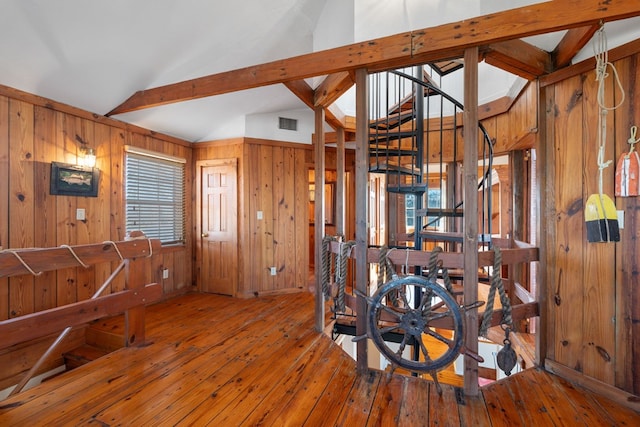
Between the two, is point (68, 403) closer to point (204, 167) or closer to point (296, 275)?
point (296, 275)

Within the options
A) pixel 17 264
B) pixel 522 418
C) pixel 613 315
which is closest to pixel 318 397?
pixel 522 418

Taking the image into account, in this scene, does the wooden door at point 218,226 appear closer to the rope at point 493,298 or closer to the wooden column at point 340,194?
the wooden column at point 340,194

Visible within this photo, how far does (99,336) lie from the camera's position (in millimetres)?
2789

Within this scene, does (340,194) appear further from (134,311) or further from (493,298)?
(134,311)

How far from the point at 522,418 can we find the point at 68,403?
261 cm

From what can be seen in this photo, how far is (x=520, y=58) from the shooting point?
195 centimetres

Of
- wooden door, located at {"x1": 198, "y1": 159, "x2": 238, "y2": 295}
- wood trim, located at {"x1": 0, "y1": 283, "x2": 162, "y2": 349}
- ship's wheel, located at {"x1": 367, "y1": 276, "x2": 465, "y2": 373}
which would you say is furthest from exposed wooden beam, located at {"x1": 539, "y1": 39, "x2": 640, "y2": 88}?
wood trim, located at {"x1": 0, "y1": 283, "x2": 162, "y2": 349}

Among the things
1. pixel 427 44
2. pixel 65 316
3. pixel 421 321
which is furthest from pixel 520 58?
pixel 65 316

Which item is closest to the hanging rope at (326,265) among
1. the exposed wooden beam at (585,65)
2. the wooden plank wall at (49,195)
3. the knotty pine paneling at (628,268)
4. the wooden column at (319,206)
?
the wooden column at (319,206)

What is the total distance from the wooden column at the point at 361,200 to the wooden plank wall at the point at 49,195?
274 centimetres

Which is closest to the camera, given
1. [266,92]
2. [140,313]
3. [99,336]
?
[140,313]

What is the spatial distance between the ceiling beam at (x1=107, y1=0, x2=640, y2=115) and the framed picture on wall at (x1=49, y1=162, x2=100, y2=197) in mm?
1225

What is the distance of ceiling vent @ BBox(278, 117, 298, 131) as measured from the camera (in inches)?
160

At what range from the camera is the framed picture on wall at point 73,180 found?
2648 mm
